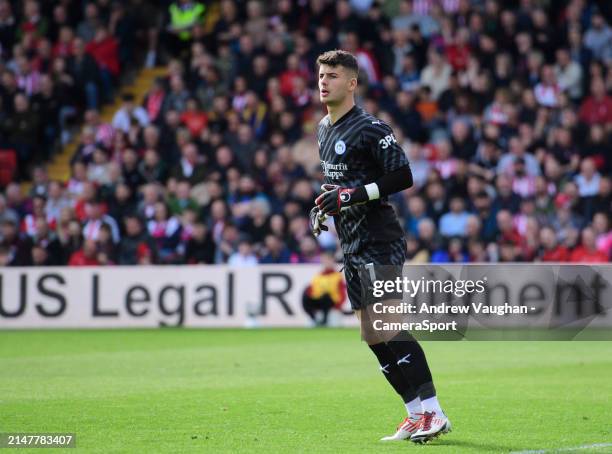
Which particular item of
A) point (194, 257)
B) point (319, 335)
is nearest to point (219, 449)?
point (319, 335)

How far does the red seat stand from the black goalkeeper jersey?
15.9 meters

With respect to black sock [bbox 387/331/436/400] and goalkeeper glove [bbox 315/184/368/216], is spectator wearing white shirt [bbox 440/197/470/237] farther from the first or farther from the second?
goalkeeper glove [bbox 315/184/368/216]

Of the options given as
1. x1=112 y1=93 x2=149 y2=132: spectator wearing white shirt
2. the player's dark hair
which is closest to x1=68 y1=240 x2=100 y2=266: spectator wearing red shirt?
x1=112 y1=93 x2=149 y2=132: spectator wearing white shirt

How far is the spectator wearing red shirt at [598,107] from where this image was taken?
1941cm

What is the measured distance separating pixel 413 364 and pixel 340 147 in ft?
4.70

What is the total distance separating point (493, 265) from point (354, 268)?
368 inches

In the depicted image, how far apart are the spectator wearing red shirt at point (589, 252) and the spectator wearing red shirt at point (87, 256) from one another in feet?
25.6

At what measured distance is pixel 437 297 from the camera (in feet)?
36.0

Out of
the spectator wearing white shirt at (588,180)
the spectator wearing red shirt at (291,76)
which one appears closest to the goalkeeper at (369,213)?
the spectator wearing white shirt at (588,180)

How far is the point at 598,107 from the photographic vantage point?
767 inches

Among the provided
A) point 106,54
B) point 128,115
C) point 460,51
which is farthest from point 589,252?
point 106,54

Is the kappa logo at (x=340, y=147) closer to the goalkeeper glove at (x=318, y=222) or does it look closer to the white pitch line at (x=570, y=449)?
the goalkeeper glove at (x=318, y=222)

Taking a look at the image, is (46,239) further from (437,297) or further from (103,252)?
(437,297)

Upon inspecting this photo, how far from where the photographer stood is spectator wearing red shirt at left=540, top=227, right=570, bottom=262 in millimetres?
17406
